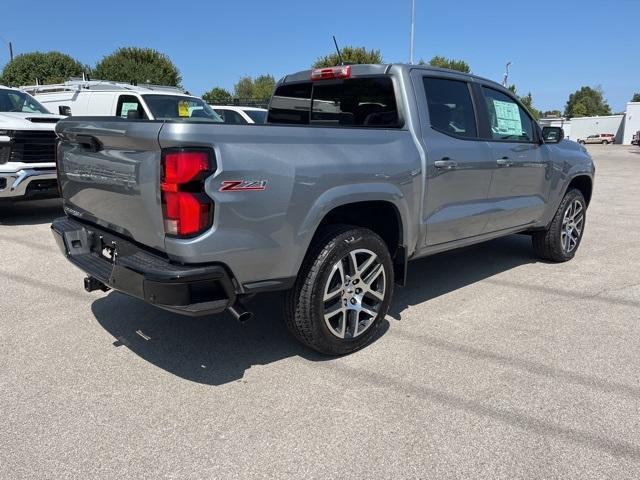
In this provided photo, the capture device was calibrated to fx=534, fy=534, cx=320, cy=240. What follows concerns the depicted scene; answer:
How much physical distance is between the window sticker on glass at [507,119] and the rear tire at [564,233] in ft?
3.96

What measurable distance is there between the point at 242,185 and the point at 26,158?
5.94m

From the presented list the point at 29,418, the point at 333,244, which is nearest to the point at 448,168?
the point at 333,244

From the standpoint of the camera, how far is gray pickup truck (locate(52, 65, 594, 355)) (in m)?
2.72

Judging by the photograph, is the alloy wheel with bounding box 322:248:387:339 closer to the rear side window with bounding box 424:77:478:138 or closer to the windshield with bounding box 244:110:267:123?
the rear side window with bounding box 424:77:478:138

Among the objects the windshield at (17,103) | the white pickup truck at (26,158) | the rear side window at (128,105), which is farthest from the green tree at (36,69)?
the white pickup truck at (26,158)

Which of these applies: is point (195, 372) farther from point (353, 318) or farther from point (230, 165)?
point (230, 165)

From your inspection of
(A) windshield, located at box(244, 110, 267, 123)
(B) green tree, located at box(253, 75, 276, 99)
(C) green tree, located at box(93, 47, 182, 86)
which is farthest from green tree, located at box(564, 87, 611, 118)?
(A) windshield, located at box(244, 110, 267, 123)

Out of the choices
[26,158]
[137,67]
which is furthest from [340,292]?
[137,67]

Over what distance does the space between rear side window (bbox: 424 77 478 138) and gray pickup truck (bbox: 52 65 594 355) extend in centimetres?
1

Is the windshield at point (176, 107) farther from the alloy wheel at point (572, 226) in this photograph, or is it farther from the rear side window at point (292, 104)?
the alloy wheel at point (572, 226)

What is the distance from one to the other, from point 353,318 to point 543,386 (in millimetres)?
1219

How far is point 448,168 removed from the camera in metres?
4.06

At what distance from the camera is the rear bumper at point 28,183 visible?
23.5ft

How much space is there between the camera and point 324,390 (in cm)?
313
